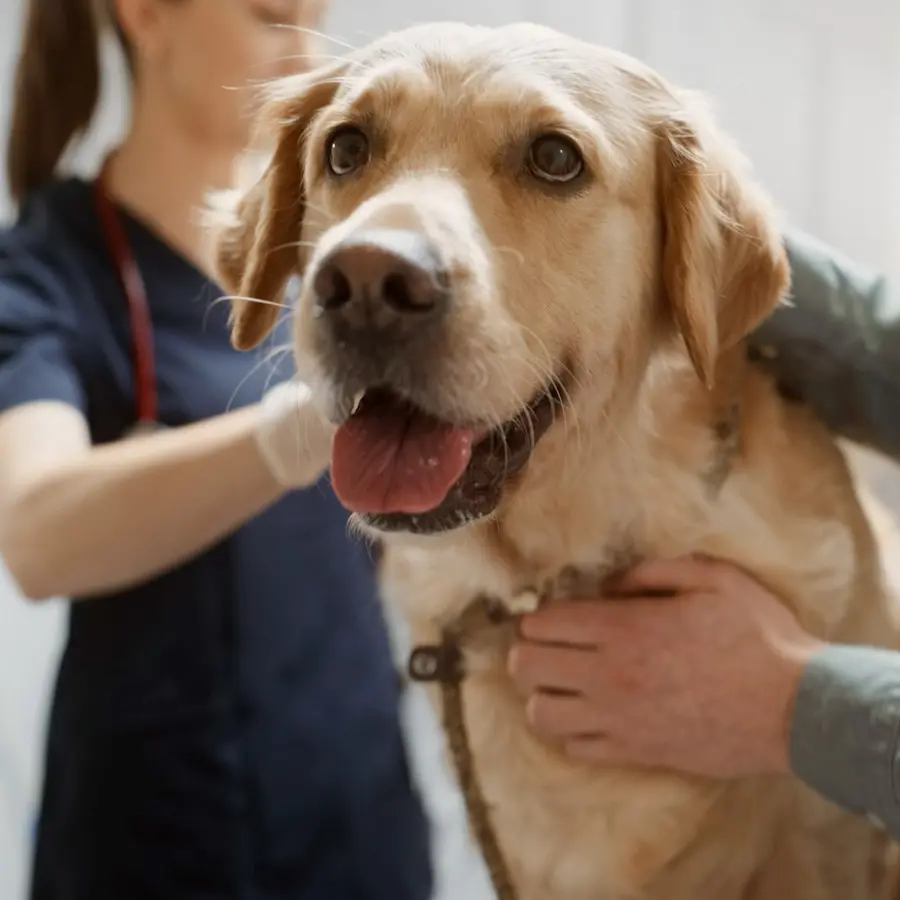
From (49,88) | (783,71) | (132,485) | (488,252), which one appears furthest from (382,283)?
(783,71)

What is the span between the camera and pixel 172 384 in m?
1.09

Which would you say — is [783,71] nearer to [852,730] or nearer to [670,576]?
[670,576]

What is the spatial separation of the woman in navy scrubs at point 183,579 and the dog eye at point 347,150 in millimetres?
217

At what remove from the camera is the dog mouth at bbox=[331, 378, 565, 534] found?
31.3 inches

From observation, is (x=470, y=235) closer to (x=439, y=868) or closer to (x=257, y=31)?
(x=257, y=31)

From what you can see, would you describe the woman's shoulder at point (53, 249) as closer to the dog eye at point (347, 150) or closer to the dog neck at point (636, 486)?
the dog eye at point (347, 150)

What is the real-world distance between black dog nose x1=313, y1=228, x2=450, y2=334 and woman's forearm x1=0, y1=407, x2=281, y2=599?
0.79 ft

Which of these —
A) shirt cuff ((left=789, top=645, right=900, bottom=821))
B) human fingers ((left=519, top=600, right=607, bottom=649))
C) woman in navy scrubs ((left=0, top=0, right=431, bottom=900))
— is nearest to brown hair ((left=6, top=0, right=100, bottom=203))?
woman in navy scrubs ((left=0, top=0, right=431, bottom=900))

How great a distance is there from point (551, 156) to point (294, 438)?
0.33 m

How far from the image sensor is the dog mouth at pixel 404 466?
79cm

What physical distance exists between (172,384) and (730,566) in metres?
0.61

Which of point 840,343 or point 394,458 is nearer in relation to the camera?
point 394,458

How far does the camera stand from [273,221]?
1052mm

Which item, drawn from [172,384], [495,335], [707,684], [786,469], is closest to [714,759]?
[707,684]
